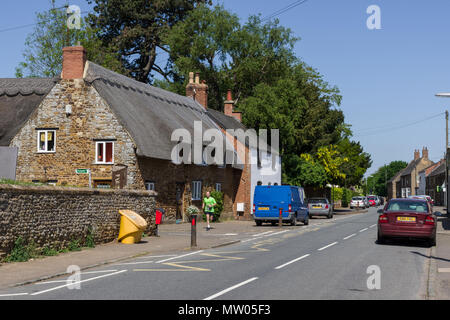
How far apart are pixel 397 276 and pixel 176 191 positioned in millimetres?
20303

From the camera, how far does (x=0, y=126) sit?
2989 centimetres

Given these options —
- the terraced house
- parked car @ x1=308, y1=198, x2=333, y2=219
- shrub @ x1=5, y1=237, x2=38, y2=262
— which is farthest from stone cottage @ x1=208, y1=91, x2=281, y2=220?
shrub @ x1=5, y1=237, x2=38, y2=262

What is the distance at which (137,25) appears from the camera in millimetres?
55094

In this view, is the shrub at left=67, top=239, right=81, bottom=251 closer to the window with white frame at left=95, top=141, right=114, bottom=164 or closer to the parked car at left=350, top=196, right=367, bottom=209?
the window with white frame at left=95, top=141, right=114, bottom=164

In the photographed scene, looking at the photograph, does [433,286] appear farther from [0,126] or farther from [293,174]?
[293,174]

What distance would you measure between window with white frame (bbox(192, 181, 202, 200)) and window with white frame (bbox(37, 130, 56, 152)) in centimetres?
872

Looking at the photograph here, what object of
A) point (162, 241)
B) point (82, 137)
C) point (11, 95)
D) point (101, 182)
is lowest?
point (162, 241)

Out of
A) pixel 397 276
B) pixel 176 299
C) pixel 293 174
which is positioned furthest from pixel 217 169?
pixel 176 299

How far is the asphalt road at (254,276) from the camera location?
918cm

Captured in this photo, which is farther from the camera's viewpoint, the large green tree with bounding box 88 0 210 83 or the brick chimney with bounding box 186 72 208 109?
the large green tree with bounding box 88 0 210 83

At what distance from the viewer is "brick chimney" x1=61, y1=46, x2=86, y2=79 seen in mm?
28188

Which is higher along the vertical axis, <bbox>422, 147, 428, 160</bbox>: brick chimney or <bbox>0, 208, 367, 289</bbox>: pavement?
<bbox>422, 147, 428, 160</bbox>: brick chimney

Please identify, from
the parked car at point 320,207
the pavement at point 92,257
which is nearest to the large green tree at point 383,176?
the parked car at point 320,207

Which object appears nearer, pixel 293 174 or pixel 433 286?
pixel 433 286
